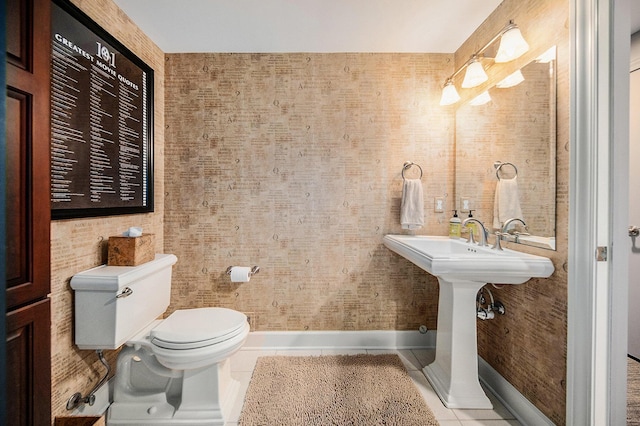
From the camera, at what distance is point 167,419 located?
1.41 metres

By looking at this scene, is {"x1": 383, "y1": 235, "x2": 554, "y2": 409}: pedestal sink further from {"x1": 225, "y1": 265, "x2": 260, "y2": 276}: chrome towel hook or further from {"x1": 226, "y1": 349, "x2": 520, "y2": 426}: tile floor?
{"x1": 225, "y1": 265, "x2": 260, "y2": 276}: chrome towel hook

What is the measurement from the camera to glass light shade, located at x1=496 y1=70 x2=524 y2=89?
148 cm

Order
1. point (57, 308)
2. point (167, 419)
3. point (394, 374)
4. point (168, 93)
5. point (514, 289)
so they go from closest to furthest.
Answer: point (57, 308) → point (167, 419) → point (514, 289) → point (394, 374) → point (168, 93)

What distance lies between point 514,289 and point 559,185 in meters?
0.60

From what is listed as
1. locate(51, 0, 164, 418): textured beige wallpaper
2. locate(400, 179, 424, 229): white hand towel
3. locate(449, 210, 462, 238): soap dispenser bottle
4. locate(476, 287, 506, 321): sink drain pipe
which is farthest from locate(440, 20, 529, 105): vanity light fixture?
locate(51, 0, 164, 418): textured beige wallpaper

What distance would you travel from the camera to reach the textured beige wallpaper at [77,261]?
1.24 metres

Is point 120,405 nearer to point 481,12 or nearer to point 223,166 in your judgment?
point 223,166

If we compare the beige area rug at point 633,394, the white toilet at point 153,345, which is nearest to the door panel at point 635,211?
the beige area rug at point 633,394

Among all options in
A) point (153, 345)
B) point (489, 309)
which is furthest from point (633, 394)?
point (153, 345)

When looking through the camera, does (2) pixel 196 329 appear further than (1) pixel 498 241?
No

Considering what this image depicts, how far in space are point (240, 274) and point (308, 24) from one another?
171cm

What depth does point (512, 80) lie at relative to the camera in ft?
5.02

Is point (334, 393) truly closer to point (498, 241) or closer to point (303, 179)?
point (498, 241)

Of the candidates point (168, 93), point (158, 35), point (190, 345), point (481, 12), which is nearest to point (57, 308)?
point (190, 345)
